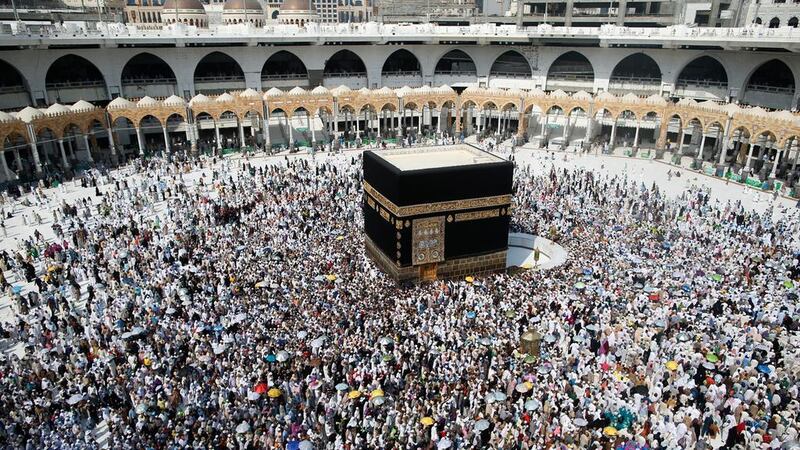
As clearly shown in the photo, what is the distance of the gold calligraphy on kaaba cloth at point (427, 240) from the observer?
19.5 m

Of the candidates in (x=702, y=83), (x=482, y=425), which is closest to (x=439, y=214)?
(x=482, y=425)

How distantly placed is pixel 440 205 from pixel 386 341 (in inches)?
253

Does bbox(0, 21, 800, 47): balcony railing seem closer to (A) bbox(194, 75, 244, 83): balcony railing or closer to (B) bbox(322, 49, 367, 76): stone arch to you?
(B) bbox(322, 49, 367, 76): stone arch

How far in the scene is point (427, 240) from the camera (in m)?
19.7

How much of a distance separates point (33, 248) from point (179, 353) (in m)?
10.6

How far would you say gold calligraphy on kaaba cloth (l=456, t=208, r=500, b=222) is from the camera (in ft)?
65.4

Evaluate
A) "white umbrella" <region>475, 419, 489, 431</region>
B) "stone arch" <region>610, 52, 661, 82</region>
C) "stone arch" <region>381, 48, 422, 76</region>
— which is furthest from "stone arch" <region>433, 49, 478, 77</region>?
"white umbrella" <region>475, 419, 489, 431</region>

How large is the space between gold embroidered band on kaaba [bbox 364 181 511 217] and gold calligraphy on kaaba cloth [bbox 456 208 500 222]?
0.23m

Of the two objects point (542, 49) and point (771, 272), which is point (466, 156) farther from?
point (542, 49)

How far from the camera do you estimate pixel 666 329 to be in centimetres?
1571

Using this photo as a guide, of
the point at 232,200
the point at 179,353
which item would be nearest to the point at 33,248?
the point at 232,200

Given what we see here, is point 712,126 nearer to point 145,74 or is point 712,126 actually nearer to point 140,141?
point 140,141

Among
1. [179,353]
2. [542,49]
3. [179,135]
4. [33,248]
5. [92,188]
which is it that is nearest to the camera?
[179,353]

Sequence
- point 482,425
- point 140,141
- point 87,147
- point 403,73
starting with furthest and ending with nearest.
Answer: point 403,73 < point 140,141 < point 87,147 < point 482,425
